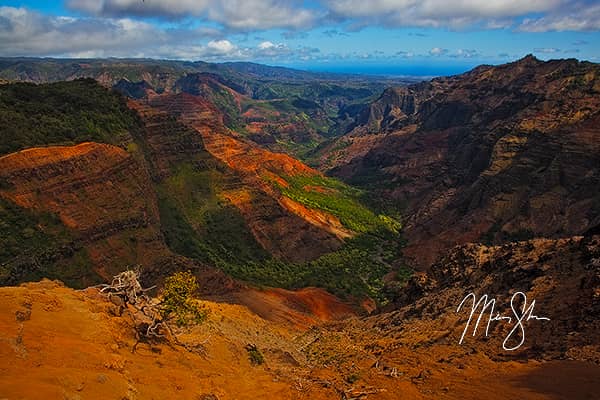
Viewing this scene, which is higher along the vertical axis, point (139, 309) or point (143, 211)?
point (139, 309)

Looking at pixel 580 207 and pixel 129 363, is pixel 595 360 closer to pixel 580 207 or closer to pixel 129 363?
pixel 129 363

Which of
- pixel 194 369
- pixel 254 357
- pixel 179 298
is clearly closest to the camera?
pixel 194 369

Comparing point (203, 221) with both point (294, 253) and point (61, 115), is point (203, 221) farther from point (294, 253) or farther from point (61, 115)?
point (61, 115)

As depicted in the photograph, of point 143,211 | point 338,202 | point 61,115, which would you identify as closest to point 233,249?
point 143,211

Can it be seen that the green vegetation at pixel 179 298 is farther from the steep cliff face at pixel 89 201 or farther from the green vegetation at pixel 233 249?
the green vegetation at pixel 233 249

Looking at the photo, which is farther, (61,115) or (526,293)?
(61,115)

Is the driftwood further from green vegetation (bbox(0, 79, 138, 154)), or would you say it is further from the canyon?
green vegetation (bbox(0, 79, 138, 154))
